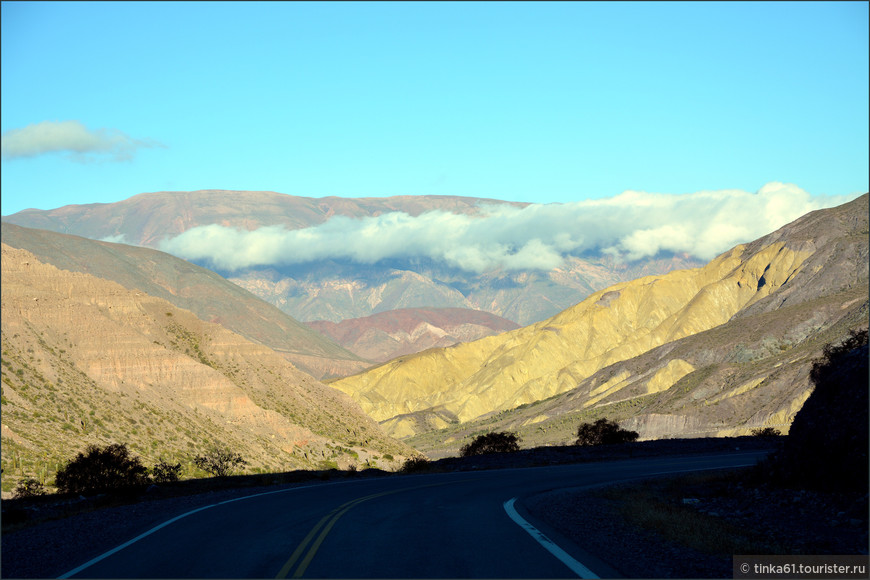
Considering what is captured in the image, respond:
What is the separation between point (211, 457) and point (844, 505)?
39607 mm

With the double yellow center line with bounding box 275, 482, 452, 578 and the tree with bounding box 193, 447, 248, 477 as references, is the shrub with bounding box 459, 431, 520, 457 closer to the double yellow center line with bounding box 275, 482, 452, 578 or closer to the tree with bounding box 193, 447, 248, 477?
the tree with bounding box 193, 447, 248, 477

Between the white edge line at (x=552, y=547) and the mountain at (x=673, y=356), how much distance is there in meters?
58.1

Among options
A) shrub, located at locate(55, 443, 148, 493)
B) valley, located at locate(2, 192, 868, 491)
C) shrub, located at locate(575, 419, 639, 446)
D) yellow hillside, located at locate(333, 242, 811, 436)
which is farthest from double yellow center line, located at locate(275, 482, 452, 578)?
yellow hillside, located at locate(333, 242, 811, 436)

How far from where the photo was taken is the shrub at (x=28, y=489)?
28167 mm

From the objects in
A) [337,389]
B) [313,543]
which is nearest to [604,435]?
[313,543]

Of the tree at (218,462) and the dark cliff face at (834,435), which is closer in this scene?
the dark cliff face at (834,435)

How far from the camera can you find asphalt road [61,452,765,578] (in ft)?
34.0

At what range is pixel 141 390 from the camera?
58.2 m

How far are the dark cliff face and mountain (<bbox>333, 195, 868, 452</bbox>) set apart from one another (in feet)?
170

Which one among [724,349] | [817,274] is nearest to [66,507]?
[724,349]

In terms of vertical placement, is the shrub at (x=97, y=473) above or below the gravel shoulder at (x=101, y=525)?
below

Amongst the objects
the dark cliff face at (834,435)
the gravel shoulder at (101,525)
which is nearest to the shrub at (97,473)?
the gravel shoulder at (101,525)

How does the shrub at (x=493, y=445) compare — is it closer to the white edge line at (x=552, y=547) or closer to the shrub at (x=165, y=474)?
the shrub at (x=165, y=474)

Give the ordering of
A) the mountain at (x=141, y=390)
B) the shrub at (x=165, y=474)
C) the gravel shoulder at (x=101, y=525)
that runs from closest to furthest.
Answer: the gravel shoulder at (x=101, y=525), the shrub at (x=165, y=474), the mountain at (x=141, y=390)
